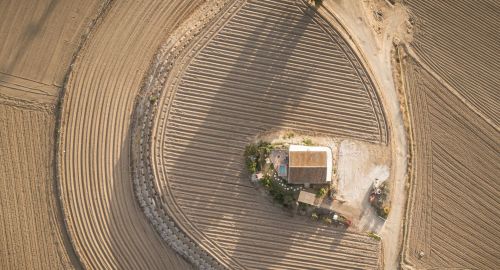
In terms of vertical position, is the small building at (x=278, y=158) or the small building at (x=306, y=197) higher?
the small building at (x=278, y=158)

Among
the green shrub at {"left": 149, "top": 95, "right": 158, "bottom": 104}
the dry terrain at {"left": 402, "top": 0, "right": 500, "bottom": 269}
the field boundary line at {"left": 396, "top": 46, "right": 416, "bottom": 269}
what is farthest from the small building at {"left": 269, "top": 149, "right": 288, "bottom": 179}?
the dry terrain at {"left": 402, "top": 0, "right": 500, "bottom": 269}

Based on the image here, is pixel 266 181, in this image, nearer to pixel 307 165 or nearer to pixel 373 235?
pixel 307 165

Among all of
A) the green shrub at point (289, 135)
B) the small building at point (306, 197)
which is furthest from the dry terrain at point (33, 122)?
the small building at point (306, 197)

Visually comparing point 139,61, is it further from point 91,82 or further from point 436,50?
point 436,50

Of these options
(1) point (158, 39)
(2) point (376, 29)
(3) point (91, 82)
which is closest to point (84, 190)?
(3) point (91, 82)

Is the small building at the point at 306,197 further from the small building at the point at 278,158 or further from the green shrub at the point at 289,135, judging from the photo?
the green shrub at the point at 289,135

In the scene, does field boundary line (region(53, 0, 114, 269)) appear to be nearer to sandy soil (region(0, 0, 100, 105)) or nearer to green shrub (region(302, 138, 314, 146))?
sandy soil (region(0, 0, 100, 105))

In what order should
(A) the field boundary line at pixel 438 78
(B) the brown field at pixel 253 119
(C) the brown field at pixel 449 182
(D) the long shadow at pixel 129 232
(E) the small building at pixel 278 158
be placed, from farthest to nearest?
(A) the field boundary line at pixel 438 78 → (C) the brown field at pixel 449 182 → (E) the small building at pixel 278 158 → (B) the brown field at pixel 253 119 → (D) the long shadow at pixel 129 232

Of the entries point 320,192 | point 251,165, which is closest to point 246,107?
point 251,165
